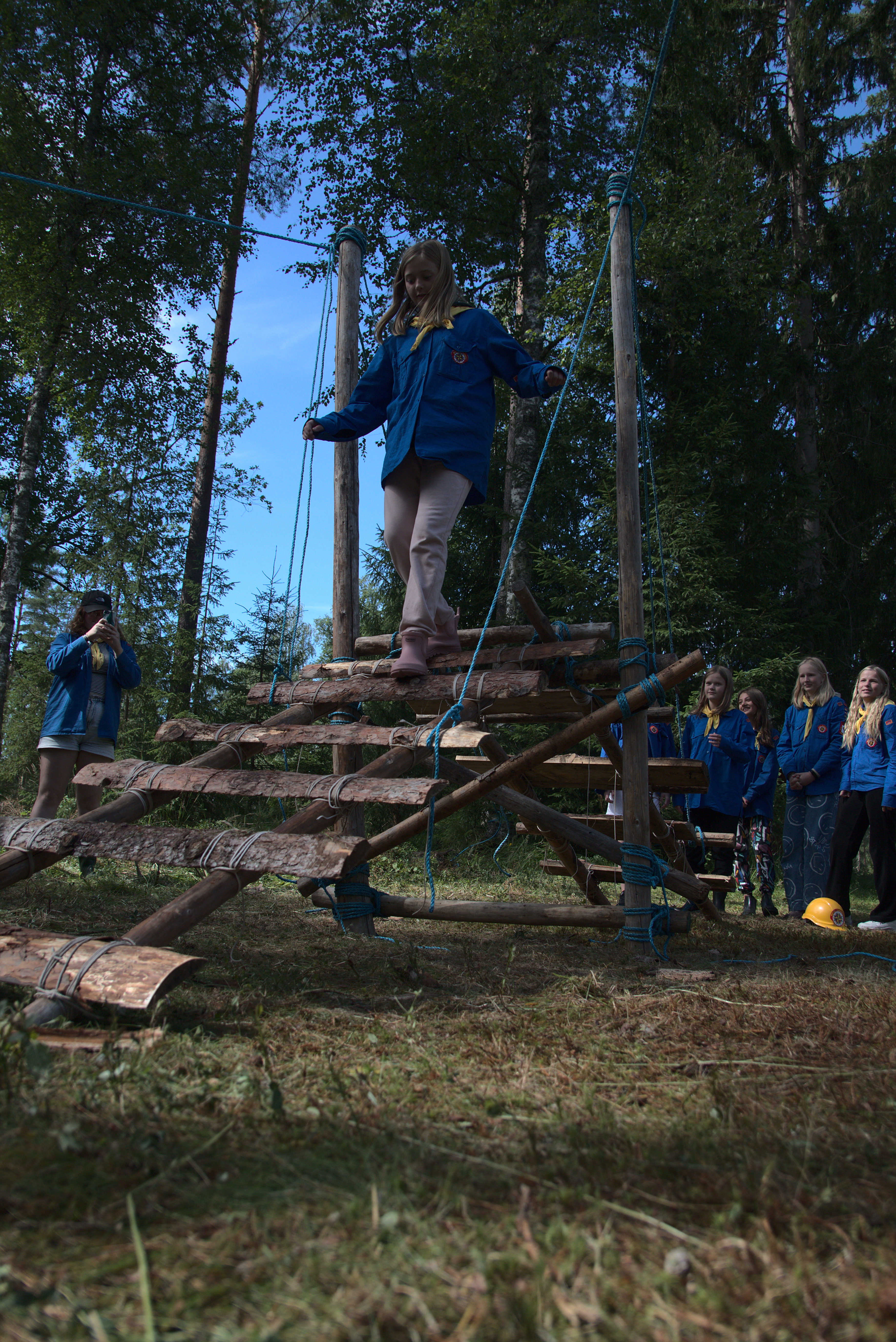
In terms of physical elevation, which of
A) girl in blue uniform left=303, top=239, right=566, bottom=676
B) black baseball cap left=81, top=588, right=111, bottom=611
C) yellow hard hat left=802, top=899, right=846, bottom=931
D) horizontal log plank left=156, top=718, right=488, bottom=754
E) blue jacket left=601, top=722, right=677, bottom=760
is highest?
girl in blue uniform left=303, top=239, right=566, bottom=676

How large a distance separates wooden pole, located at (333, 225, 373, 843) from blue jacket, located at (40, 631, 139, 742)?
5.58 feet

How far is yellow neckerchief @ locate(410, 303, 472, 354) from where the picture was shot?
4.43 meters

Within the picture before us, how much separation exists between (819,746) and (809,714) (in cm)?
26

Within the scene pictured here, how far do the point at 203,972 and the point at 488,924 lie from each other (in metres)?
2.52

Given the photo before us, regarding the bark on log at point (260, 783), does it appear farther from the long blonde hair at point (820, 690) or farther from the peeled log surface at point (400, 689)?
→ the long blonde hair at point (820, 690)

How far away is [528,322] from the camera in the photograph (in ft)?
41.2

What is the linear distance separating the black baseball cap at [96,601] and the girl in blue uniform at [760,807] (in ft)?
16.1

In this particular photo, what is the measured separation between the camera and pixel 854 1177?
61.1 inches

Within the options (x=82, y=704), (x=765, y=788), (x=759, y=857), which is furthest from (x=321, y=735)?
(x=759, y=857)

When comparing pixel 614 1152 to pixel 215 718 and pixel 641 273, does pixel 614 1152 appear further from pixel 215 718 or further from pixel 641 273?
pixel 641 273

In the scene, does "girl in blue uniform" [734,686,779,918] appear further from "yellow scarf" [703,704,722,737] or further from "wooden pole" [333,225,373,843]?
"wooden pole" [333,225,373,843]

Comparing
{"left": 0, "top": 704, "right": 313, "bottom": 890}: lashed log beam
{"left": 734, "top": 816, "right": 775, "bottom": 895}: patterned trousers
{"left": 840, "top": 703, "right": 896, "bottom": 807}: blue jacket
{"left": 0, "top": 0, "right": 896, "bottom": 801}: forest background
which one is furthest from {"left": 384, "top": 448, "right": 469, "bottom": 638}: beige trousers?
{"left": 0, "top": 0, "right": 896, "bottom": 801}: forest background

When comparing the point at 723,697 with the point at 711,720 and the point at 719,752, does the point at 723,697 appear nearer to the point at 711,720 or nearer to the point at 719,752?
the point at 711,720

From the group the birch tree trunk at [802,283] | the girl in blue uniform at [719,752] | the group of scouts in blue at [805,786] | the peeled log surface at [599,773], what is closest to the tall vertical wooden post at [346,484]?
the peeled log surface at [599,773]
